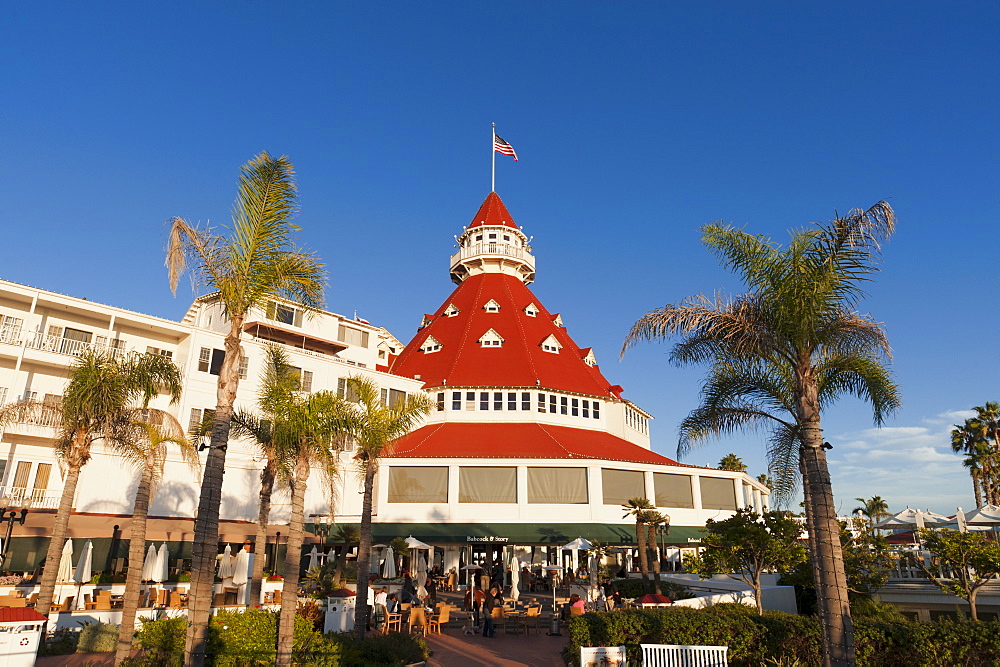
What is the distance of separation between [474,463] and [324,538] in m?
9.70

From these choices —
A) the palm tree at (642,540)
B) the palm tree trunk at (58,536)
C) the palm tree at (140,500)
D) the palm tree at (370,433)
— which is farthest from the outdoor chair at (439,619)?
the palm tree trunk at (58,536)

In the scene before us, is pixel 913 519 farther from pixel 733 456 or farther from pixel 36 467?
pixel 36 467

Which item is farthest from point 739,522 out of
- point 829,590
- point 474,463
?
point 474,463

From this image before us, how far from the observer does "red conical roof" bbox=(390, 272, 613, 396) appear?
4578 cm

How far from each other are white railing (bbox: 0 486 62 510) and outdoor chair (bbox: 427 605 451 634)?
62.6 ft

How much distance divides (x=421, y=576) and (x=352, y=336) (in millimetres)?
19482

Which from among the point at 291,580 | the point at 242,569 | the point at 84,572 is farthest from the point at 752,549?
the point at 84,572

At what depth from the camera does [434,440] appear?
42.0 meters

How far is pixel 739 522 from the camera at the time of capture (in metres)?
20.7

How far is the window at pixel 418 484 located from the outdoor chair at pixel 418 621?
59.7 feet

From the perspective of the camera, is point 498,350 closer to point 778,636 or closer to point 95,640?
point 95,640

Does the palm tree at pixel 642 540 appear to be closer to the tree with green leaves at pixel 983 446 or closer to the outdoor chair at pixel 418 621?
the outdoor chair at pixel 418 621

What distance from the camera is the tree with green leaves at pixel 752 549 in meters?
20.0

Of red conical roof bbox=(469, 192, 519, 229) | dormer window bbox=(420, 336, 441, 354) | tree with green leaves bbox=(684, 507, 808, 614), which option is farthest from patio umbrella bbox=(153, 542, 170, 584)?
red conical roof bbox=(469, 192, 519, 229)
